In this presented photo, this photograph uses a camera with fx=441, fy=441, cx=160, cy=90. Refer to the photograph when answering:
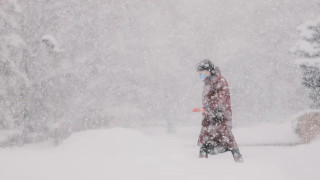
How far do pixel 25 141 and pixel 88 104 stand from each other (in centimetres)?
545

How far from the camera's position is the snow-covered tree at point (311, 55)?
1594cm

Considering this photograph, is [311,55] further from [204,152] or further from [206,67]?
[204,152]

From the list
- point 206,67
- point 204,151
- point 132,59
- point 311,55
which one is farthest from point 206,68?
point 132,59

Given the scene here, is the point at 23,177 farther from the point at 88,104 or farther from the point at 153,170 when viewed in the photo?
the point at 88,104

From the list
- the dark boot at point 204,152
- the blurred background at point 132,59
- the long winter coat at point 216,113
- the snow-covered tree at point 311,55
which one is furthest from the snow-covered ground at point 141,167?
the blurred background at point 132,59

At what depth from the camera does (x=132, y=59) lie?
26234mm

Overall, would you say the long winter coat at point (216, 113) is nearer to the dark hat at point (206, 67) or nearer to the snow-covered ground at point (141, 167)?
the dark hat at point (206, 67)

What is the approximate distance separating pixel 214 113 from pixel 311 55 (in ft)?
32.4

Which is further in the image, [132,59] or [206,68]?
[132,59]

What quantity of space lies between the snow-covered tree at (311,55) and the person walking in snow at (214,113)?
9376 millimetres

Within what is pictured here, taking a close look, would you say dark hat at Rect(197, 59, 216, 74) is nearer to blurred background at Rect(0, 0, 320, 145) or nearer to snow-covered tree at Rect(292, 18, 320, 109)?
snow-covered tree at Rect(292, 18, 320, 109)

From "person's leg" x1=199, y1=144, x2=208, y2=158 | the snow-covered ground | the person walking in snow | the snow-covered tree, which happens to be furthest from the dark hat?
the snow-covered tree

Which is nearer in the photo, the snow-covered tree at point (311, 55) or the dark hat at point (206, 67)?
the dark hat at point (206, 67)

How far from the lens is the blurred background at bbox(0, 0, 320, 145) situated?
66.1ft
